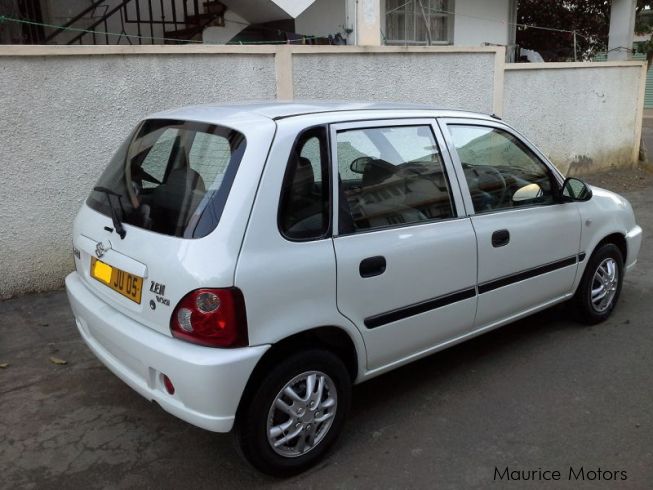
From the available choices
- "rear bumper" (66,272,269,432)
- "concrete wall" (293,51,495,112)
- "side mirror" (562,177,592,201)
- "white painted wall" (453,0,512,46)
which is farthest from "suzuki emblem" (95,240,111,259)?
"white painted wall" (453,0,512,46)

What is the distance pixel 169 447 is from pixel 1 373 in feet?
5.11

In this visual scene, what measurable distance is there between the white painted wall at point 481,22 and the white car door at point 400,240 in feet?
27.0

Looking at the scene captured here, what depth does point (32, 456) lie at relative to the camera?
121 inches

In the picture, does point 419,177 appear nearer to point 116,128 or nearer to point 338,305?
point 338,305

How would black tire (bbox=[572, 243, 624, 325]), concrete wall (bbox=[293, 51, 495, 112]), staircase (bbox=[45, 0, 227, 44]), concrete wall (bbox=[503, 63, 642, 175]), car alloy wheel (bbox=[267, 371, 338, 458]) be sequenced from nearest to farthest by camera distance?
car alloy wheel (bbox=[267, 371, 338, 458]), black tire (bbox=[572, 243, 624, 325]), concrete wall (bbox=[293, 51, 495, 112]), staircase (bbox=[45, 0, 227, 44]), concrete wall (bbox=[503, 63, 642, 175])

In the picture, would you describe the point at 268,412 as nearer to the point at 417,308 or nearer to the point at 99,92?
the point at 417,308

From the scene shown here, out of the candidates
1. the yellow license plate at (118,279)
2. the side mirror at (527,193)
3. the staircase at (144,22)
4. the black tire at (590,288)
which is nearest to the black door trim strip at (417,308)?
the side mirror at (527,193)

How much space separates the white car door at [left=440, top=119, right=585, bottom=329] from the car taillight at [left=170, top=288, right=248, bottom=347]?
1.59 metres

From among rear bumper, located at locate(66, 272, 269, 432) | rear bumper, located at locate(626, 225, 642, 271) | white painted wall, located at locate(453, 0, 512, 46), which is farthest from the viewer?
white painted wall, located at locate(453, 0, 512, 46)

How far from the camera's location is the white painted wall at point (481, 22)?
1080 centimetres

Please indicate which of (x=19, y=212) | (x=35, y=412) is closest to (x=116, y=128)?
(x=19, y=212)

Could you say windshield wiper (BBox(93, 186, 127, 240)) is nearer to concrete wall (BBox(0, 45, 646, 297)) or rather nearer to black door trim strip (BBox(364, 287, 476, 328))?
black door trim strip (BBox(364, 287, 476, 328))

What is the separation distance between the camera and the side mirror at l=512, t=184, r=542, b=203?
12.5 ft

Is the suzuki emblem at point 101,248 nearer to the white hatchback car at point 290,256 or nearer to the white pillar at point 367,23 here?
the white hatchback car at point 290,256
